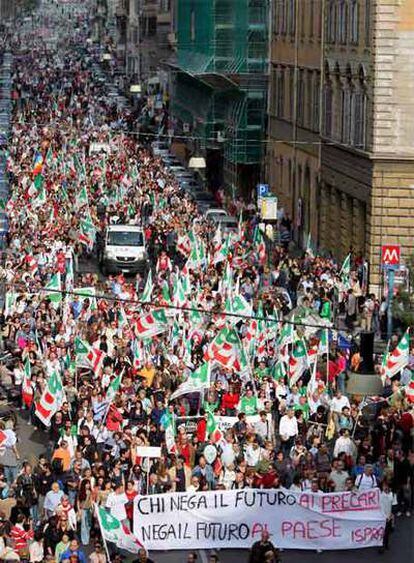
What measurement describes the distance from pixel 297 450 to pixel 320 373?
6572mm

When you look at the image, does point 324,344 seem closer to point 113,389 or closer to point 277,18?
point 113,389

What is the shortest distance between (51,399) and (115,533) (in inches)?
263

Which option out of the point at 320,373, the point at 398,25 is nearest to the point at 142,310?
the point at 320,373

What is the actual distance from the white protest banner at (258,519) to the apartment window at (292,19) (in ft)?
145

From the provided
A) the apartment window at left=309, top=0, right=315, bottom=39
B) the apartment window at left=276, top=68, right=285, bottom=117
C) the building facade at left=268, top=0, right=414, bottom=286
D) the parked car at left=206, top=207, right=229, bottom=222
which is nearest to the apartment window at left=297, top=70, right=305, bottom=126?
the building facade at left=268, top=0, right=414, bottom=286

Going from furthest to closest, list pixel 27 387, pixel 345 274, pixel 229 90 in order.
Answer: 1. pixel 229 90
2. pixel 345 274
3. pixel 27 387

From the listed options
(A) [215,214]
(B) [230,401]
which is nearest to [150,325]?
(B) [230,401]

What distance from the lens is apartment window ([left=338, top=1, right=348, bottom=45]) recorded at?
186ft

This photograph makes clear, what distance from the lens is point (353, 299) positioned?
43875mm

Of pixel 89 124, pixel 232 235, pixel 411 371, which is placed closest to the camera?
pixel 411 371

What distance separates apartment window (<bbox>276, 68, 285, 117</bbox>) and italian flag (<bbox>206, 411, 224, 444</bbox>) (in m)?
43.1

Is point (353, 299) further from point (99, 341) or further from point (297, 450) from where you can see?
point (297, 450)

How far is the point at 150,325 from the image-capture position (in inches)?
1447

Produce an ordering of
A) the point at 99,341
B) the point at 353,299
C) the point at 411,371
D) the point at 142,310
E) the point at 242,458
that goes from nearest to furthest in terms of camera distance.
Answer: the point at 242,458 < the point at 411,371 < the point at 99,341 < the point at 142,310 < the point at 353,299
